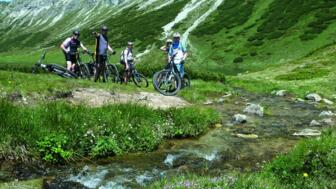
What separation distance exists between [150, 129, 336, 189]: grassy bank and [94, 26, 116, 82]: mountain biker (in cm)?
1549

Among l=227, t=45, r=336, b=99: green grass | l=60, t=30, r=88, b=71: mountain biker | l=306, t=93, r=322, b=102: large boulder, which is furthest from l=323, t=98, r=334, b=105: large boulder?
l=60, t=30, r=88, b=71: mountain biker

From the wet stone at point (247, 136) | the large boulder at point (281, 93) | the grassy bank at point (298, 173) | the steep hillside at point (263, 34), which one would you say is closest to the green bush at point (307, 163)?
the grassy bank at point (298, 173)

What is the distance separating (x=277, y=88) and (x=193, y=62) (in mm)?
47951

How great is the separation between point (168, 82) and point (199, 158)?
11361mm

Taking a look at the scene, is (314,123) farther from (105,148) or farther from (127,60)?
(127,60)

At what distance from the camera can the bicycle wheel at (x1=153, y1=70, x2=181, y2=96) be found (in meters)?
22.9

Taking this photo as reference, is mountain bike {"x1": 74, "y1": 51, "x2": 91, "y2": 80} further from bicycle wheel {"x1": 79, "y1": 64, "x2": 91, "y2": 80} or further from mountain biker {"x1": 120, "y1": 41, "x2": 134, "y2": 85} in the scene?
mountain biker {"x1": 120, "y1": 41, "x2": 134, "y2": 85}

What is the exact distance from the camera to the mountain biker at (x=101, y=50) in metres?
23.9

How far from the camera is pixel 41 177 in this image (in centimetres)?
1014

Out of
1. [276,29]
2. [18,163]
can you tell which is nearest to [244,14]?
[276,29]

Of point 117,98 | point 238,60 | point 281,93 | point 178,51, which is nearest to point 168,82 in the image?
point 178,51

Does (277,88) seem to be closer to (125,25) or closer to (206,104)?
(206,104)

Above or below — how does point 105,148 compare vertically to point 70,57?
below

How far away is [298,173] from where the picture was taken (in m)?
9.35
